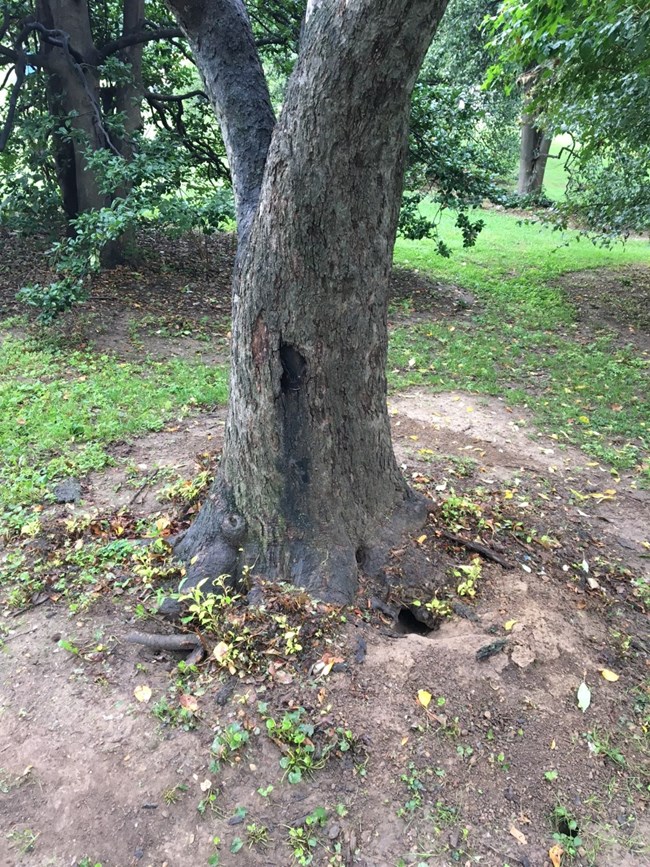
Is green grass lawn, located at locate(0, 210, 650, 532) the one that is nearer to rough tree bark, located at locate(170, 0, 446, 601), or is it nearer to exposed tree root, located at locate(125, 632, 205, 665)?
exposed tree root, located at locate(125, 632, 205, 665)

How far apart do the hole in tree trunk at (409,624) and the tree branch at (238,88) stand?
2.14m

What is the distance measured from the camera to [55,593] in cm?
338

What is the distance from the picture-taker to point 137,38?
8.77 meters

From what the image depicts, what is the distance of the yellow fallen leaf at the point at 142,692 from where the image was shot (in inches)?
109

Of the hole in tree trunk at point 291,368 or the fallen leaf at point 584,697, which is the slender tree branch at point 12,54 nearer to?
the hole in tree trunk at point 291,368

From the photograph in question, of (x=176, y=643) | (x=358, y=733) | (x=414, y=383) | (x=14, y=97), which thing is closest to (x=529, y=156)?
(x=414, y=383)

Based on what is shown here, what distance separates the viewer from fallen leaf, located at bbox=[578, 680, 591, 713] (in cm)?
279

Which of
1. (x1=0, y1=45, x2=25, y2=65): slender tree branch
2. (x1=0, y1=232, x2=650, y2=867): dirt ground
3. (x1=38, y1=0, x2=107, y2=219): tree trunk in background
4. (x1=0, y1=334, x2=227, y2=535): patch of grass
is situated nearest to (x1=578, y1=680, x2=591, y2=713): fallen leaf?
(x1=0, y1=232, x2=650, y2=867): dirt ground

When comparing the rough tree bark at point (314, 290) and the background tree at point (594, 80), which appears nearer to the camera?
the rough tree bark at point (314, 290)

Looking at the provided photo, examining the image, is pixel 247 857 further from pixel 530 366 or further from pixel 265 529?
pixel 530 366

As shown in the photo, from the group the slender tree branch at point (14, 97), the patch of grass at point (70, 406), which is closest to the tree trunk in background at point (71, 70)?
the slender tree branch at point (14, 97)

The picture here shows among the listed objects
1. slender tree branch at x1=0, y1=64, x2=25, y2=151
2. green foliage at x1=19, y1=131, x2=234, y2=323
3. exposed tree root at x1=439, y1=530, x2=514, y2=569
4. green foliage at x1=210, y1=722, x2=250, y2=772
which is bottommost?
green foliage at x1=210, y1=722, x2=250, y2=772

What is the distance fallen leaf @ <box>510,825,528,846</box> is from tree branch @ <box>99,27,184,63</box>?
978cm

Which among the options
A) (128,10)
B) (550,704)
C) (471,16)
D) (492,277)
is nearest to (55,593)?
(550,704)
